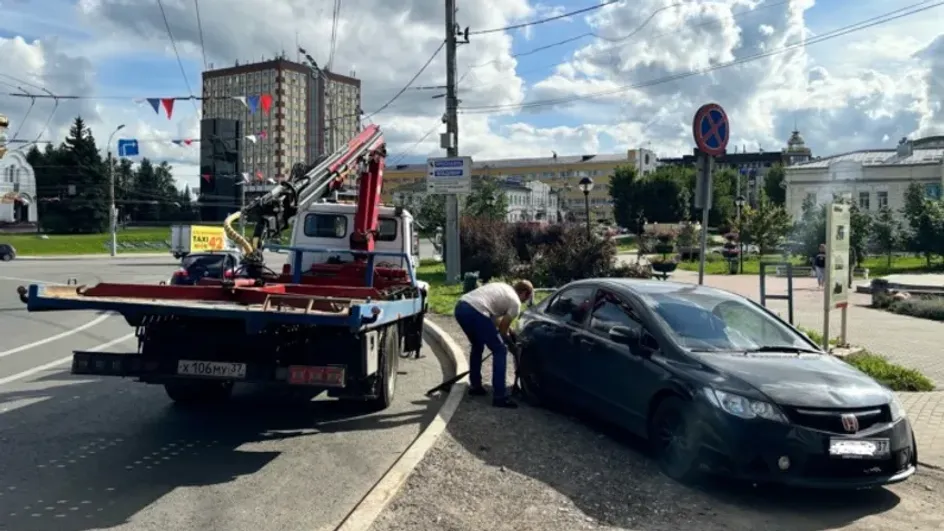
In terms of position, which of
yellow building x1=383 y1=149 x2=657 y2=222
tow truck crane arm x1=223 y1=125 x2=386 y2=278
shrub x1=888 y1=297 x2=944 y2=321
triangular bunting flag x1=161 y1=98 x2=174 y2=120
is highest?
yellow building x1=383 y1=149 x2=657 y2=222

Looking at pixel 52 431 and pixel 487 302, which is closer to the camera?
pixel 52 431

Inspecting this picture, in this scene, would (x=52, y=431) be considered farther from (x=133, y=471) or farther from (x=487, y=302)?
(x=487, y=302)

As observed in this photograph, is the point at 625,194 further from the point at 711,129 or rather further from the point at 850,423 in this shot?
the point at 850,423

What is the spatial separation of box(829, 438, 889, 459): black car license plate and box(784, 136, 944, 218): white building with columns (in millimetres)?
74213

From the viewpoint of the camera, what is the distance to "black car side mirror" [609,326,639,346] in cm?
662

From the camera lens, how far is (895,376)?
369 inches

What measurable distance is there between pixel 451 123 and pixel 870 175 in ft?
231

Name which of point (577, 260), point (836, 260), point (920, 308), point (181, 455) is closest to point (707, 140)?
point (836, 260)

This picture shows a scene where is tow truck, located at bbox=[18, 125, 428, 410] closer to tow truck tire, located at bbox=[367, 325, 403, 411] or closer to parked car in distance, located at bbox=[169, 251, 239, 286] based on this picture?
tow truck tire, located at bbox=[367, 325, 403, 411]

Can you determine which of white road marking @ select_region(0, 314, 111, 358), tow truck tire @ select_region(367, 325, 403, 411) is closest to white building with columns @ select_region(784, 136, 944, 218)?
white road marking @ select_region(0, 314, 111, 358)

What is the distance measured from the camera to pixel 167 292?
6.66m

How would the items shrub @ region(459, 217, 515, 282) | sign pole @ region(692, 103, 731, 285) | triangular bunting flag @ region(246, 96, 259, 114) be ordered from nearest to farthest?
sign pole @ region(692, 103, 731, 285), shrub @ region(459, 217, 515, 282), triangular bunting flag @ region(246, 96, 259, 114)

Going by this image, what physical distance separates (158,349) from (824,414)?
5.16 metres

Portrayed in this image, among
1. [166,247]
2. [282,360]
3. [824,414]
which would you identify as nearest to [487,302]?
[282,360]
